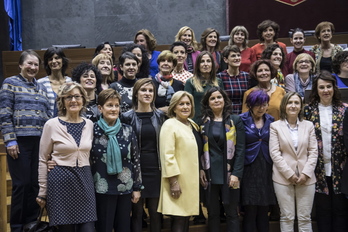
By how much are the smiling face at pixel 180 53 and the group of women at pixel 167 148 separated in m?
0.42

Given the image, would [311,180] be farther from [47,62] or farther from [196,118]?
[47,62]

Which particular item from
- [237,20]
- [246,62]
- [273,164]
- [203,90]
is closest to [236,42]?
[246,62]

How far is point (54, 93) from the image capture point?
14.0 feet

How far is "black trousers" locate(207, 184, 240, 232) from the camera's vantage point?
4085 millimetres

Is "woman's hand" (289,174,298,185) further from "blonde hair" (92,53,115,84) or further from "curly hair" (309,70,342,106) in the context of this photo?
"blonde hair" (92,53,115,84)

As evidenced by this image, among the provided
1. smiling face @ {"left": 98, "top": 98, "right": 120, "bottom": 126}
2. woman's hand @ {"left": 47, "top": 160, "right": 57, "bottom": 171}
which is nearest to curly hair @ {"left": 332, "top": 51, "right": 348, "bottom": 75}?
smiling face @ {"left": 98, "top": 98, "right": 120, "bottom": 126}

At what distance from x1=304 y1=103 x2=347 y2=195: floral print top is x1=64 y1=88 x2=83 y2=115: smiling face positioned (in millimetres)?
2160

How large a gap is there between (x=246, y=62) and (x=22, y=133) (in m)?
2.84

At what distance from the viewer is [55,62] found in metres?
4.39

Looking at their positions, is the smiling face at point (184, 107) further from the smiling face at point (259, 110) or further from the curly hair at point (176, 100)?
the smiling face at point (259, 110)

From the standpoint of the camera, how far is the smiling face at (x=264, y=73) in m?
4.64

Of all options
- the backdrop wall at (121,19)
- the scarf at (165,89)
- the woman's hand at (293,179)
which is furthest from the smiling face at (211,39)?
the backdrop wall at (121,19)

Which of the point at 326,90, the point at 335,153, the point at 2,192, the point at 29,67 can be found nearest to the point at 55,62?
the point at 29,67

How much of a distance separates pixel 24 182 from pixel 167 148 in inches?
47.0
